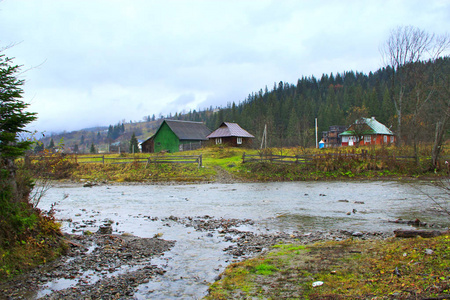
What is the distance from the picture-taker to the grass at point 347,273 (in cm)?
530

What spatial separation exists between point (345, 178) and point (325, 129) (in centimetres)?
7228

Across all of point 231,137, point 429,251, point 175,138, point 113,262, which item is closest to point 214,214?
point 113,262

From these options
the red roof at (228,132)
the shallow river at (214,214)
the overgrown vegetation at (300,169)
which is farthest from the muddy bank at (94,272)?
the red roof at (228,132)

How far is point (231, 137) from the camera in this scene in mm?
63375

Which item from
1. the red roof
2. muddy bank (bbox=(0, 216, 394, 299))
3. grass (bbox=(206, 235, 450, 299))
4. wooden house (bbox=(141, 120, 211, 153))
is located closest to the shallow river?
muddy bank (bbox=(0, 216, 394, 299))

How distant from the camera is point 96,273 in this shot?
773 cm

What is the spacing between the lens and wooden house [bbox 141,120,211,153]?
66375 mm

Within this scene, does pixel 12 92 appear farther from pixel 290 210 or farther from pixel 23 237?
pixel 290 210

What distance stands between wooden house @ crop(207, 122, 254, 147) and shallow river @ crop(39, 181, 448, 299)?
38.8m

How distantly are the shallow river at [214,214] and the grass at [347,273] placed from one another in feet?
3.21

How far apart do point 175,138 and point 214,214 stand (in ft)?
169

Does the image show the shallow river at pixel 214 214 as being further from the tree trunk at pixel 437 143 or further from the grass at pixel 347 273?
the tree trunk at pixel 437 143

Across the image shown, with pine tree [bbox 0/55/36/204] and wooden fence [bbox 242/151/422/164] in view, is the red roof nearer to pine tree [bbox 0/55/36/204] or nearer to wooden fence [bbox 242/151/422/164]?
wooden fence [bbox 242/151/422/164]

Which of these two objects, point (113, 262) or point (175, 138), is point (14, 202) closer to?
point (113, 262)
